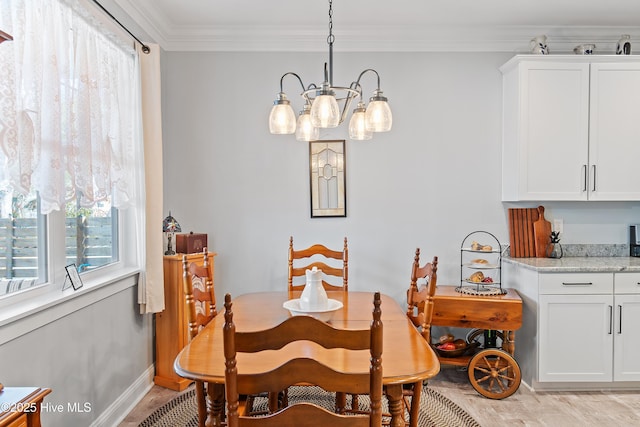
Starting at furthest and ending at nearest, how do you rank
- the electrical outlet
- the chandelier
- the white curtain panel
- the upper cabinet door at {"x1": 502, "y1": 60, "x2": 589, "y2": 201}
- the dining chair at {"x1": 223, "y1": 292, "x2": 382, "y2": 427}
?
the electrical outlet → the upper cabinet door at {"x1": 502, "y1": 60, "x2": 589, "y2": 201} → the white curtain panel → the chandelier → the dining chair at {"x1": 223, "y1": 292, "x2": 382, "y2": 427}

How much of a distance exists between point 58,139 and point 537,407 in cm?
315

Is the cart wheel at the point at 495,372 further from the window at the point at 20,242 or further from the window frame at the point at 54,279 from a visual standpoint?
the window at the point at 20,242

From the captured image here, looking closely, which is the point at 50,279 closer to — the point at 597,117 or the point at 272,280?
the point at 272,280

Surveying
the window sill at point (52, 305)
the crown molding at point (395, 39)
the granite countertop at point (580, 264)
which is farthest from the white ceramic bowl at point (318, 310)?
the crown molding at point (395, 39)

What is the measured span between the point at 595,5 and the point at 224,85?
9.19 feet

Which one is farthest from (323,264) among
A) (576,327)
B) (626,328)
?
(626,328)

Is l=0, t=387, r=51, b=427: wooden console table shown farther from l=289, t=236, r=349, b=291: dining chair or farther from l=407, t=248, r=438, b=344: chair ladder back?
l=289, t=236, r=349, b=291: dining chair

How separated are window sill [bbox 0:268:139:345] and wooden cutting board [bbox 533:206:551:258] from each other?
3.07m

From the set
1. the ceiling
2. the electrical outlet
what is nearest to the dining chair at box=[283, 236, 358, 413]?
the ceiling

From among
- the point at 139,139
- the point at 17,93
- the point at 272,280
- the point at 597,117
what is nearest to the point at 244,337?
the point at 17,93

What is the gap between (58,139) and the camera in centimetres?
196

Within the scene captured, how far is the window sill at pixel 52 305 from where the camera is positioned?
1761 millimetres

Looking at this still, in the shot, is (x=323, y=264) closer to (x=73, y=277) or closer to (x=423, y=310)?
(x=423, y=310)

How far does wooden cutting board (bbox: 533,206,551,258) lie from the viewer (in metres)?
3.62
